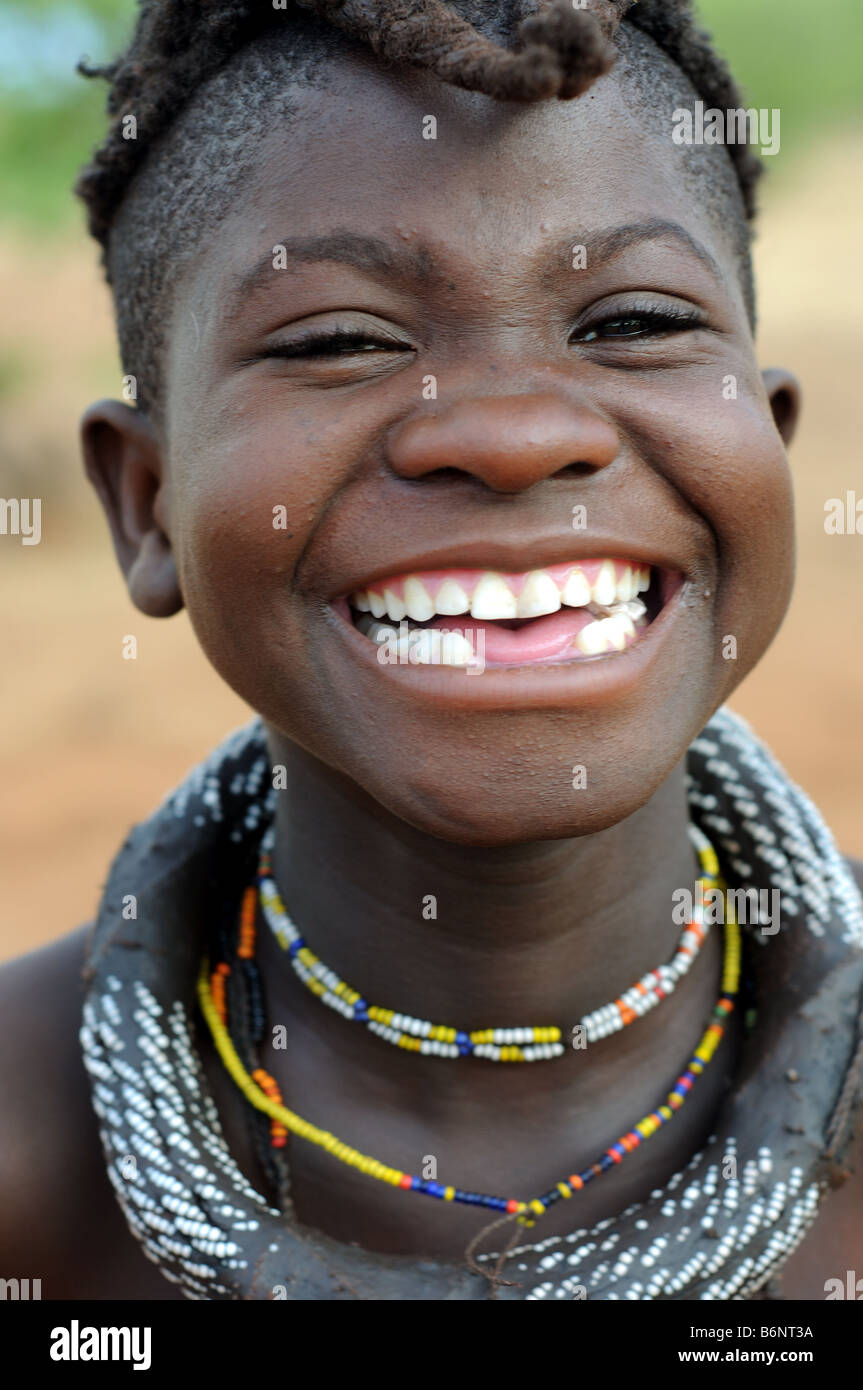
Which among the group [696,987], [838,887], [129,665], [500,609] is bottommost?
[696,987]

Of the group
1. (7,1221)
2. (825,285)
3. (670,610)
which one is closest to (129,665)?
(7,1221)

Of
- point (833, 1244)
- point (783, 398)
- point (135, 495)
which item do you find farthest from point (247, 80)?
point (833, 1244)

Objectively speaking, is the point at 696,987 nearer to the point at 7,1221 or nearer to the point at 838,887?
the point at 838,887

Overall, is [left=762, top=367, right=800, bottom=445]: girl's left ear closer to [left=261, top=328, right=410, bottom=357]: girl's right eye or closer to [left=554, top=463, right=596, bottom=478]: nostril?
[left=554, top=463, right=596, bottom=478]: nostril

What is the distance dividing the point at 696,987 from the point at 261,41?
1.67 m

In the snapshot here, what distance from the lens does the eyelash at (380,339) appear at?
76.5 inches

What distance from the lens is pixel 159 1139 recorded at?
2232mm

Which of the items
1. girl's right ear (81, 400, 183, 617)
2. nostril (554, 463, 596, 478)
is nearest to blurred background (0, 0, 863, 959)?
girl's right ear (81, 400, 183, 617)

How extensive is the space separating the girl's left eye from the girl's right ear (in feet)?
2.68

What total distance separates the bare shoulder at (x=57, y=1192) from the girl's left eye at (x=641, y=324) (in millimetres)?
1547

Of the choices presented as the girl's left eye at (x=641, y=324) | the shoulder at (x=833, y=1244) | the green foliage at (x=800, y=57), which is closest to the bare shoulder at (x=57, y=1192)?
the shoulder at (x=833, y=1244)

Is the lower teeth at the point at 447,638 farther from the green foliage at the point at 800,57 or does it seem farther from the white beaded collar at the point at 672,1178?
the green foliage at the point at 800,57

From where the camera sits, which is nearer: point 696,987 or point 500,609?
point 500,609

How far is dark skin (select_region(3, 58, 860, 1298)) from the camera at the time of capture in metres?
1.88
